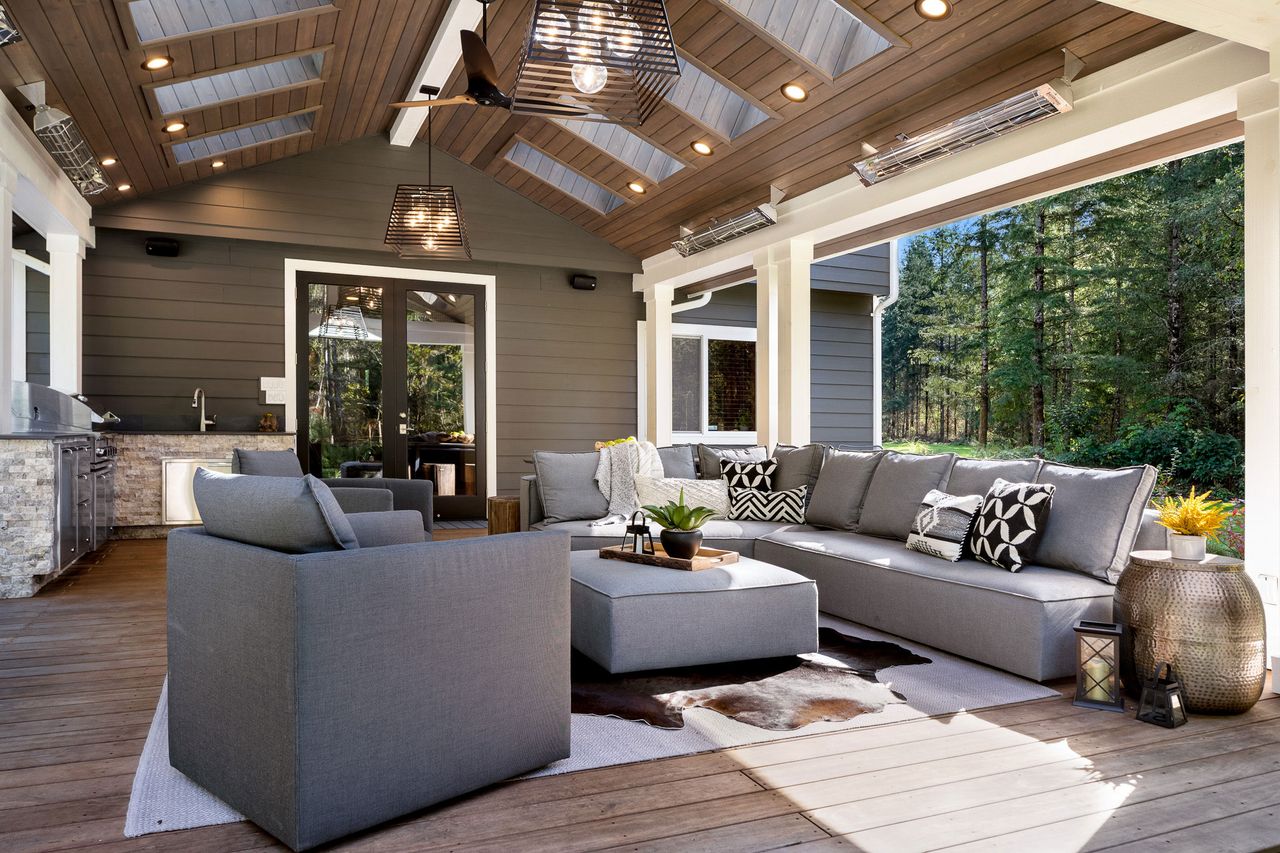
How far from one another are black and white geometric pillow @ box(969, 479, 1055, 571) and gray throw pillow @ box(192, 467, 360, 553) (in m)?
2.76

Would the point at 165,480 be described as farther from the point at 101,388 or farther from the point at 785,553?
the point at 785,553

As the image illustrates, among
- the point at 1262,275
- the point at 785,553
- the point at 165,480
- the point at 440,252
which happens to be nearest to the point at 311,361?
the point at 165,480

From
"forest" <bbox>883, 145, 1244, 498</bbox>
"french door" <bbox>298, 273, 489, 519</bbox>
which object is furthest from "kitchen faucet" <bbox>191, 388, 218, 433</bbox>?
"forest" <bbox>883, 145, 1244, 498</bbox>

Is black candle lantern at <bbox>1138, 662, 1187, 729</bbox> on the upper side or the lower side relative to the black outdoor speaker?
lower

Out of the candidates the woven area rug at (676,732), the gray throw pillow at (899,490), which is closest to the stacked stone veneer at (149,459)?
the woven area rug at (676,732)

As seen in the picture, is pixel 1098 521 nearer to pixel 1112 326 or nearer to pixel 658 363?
pixel 658 363

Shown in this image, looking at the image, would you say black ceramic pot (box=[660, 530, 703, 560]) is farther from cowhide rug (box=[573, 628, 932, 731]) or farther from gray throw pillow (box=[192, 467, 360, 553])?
gray throw pillow (box=[192, 467, 360, 553])

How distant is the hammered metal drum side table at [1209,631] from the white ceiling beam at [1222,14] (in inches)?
74.4

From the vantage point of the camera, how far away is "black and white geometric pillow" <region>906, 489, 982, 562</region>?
3854 millimetres

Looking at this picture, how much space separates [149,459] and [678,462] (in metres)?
4.51

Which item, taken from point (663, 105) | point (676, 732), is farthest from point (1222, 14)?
point (663, 105)

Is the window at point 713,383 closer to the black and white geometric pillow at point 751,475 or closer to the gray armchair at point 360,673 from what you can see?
the black and white geometric pillow at point 751,475

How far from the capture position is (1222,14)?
2.86m

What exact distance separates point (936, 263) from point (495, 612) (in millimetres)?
15927
